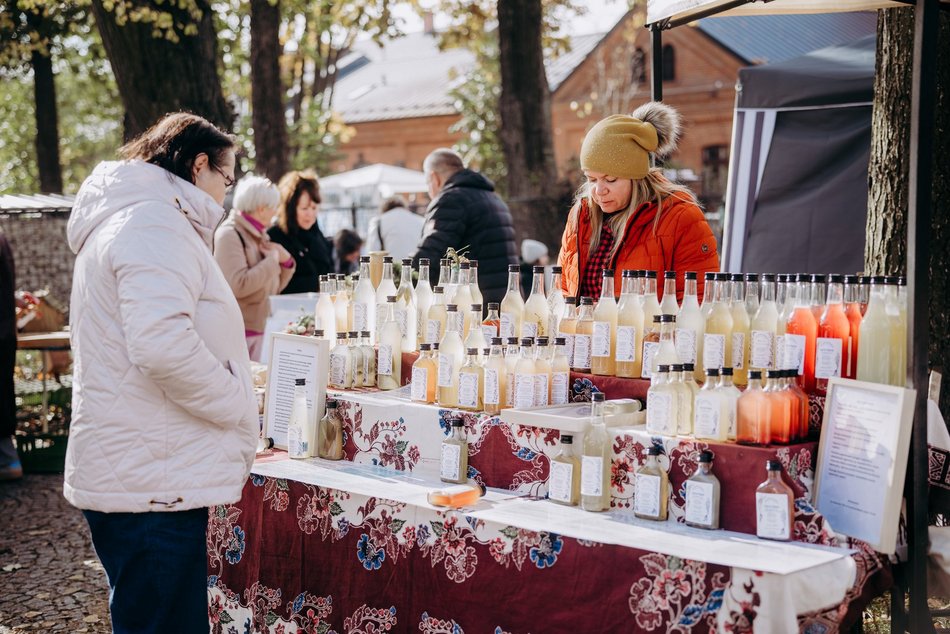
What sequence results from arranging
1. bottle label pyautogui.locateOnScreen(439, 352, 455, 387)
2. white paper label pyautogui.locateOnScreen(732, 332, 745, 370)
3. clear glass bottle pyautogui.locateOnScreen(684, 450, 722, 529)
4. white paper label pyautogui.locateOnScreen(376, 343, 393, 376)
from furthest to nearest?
white paper label pyautogui.locateOnScreen(376, 343, 393, 376)
bottle label pyautogui.locateOnScreen(439, 352, 455, 387)
white paper label pyautogui.locateOnScreen(732, 332, 745, 370)
clear glass bottle pyautogui.locateOnScreen(684, 450, 722, 529)

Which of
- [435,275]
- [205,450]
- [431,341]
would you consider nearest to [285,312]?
[435,275]

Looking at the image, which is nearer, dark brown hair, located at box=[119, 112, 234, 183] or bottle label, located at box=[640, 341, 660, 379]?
dark brown hair, located at box=[119, 112, 234, 183]

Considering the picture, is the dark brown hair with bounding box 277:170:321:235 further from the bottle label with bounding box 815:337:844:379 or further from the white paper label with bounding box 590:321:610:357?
the bottle label with bounding box 815:337:844:379

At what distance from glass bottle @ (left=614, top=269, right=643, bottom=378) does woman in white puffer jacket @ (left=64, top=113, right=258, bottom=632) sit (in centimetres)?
111

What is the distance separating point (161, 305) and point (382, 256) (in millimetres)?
1699

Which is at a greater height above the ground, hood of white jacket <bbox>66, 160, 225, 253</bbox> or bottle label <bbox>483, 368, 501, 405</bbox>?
hood of white jacket <bbox>66, 160, 225, 253</bbox>

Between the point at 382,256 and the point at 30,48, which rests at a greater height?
the point at 30,48

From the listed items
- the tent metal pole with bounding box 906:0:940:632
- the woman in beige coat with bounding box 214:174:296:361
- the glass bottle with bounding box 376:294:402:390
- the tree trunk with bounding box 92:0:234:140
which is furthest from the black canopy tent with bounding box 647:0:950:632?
the tree trunk with bounding box 92:0:234:140

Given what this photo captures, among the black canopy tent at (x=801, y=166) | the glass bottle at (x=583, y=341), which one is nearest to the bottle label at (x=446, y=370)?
the glass bottle at (x=583, y=341)

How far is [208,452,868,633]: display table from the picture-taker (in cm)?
247

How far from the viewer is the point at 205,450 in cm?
276

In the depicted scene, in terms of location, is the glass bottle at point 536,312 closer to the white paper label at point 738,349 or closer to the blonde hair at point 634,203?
the blonde hair at point 634,203

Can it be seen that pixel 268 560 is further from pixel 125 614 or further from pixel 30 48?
pixel 30 48

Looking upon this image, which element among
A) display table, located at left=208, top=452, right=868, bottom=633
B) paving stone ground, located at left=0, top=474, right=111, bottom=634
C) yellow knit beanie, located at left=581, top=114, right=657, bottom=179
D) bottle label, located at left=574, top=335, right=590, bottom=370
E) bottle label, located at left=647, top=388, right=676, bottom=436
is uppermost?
yellow knit beanie, located at left=581, top=114, right=657, bottom=179
